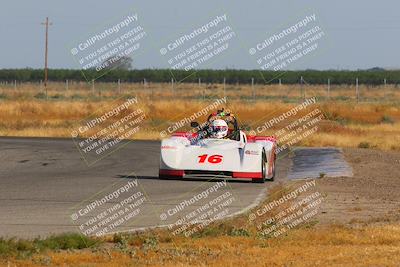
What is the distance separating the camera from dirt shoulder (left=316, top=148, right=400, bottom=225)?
57.3ft

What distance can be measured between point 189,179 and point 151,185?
176cm

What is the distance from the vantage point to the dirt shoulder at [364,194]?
17.5m

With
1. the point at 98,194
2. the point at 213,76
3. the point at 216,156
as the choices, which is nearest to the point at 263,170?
the point at 216,156

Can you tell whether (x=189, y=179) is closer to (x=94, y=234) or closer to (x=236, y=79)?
(x=94, y=234)

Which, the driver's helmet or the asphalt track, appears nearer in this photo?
the asphalt track

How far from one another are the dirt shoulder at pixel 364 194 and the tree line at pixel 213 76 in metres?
92.6

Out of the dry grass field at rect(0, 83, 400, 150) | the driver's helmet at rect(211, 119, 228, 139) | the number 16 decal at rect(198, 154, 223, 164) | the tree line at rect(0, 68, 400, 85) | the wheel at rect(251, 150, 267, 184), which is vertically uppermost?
the driver's helmet at rect(211, 119, 228, 139)

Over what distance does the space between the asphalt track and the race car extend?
247 millimetres

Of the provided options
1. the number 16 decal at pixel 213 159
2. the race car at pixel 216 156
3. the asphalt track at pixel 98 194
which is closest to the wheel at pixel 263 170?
the race car at pixel 216 156

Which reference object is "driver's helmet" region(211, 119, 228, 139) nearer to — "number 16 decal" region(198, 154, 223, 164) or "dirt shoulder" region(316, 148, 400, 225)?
"number 16 decal" region(198, 154, 223, 164)

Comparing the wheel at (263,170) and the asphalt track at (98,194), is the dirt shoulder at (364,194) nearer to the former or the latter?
the wheel at (263,170)

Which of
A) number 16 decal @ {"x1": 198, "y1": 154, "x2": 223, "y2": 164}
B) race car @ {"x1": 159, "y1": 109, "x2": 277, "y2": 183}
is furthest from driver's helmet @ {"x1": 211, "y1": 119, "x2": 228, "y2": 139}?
number 16 decal @ {"x1": 198, "y1": 154, "x2": 223, "y2": 164}

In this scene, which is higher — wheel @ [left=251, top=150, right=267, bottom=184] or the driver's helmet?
the driver's helmet

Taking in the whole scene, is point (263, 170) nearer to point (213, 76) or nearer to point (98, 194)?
point (98, 194)
